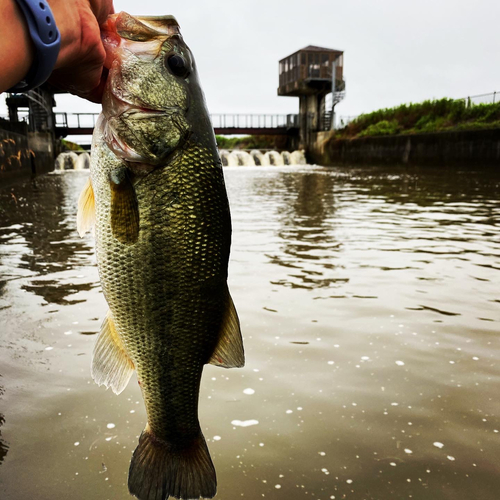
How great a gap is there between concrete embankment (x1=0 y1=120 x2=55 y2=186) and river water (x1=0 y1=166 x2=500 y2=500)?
11.7 meters

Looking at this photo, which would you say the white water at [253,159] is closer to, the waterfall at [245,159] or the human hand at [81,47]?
the waterfall at [245,159]

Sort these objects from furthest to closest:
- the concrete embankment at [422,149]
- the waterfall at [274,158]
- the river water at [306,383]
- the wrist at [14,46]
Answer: the waterfall at [274,158], the concrete embankment at [422,149], the river water at [306,383], the wrist at [14,46]

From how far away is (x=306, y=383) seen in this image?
365 cm

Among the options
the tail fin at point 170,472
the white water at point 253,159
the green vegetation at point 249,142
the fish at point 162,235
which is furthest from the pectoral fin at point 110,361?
the green vegetation at point 249,142

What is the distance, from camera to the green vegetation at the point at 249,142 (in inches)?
2461

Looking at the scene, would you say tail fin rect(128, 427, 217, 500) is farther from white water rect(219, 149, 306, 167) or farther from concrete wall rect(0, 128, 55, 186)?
white water rect(219, 149, 306, 167)

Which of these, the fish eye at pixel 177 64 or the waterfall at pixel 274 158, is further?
the waterfall at pixel 274 158

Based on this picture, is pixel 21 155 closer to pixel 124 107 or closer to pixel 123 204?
pixel 124 107

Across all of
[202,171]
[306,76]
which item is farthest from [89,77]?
[306,76]

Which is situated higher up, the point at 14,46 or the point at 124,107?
the point at 14,46

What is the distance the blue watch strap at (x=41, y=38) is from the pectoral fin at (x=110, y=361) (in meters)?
1.03

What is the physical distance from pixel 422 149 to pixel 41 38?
99.0ft

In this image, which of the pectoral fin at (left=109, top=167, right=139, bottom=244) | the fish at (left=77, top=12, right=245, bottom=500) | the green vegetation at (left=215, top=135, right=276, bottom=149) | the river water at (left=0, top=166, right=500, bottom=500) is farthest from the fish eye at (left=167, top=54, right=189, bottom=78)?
the green vegetation at (left=215, top=135, right=276, bottom=149)

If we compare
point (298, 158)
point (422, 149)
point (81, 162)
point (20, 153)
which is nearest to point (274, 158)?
point (298, 158)
